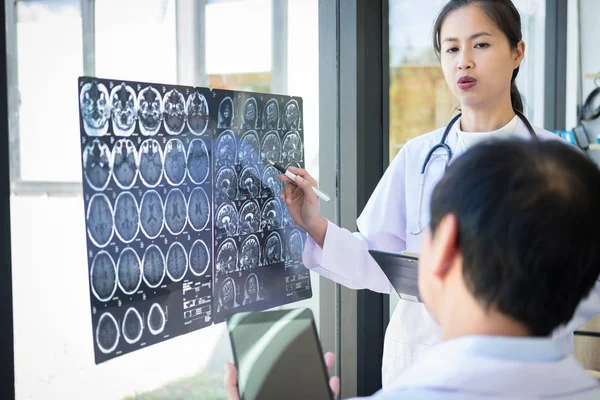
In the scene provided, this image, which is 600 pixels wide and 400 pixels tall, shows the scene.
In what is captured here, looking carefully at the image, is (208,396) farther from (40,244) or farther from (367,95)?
(367,95)

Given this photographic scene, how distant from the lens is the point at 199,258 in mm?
1361

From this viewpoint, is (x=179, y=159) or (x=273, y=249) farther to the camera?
(x=273, y=249)

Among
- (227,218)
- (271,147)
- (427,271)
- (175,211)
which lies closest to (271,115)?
(271,147)

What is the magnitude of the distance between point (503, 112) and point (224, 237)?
72 centimetres

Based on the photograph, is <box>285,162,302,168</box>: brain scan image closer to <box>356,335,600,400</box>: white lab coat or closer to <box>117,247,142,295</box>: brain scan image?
<box>117,247,142,295</box>: brain scan image

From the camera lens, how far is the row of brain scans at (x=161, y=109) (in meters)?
1.14

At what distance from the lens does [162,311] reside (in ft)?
4.18

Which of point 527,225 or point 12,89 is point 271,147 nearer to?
point 12,89

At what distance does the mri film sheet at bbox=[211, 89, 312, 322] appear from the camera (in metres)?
1.41

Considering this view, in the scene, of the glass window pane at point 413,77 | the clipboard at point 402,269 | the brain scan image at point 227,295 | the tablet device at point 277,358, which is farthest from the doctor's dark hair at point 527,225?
the glass window pane at point 413,77

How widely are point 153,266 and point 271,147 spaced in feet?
1.44

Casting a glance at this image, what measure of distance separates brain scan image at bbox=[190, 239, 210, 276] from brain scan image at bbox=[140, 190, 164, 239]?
10 cm

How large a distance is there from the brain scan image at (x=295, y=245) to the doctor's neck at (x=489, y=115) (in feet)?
1.59

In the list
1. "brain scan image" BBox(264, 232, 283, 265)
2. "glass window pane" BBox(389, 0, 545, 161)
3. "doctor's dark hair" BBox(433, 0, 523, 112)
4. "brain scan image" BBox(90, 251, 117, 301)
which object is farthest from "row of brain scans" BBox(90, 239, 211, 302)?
"glass window pane" BBox(389, 0, 545, 161)
